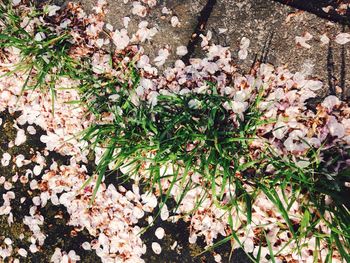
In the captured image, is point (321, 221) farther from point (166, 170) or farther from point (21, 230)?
point (21, 230)

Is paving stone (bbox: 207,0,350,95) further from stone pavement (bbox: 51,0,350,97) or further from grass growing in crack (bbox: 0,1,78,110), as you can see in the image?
grass growing in crack (bbox: 0,1,78,110)

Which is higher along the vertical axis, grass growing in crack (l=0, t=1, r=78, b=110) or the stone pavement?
the stone pavement

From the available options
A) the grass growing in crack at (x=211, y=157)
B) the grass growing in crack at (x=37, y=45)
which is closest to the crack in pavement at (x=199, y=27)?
the grass growing in crack at (x=211, y=157)

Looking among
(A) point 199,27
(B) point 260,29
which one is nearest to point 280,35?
(B) point 260,29

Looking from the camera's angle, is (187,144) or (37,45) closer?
(187,144)

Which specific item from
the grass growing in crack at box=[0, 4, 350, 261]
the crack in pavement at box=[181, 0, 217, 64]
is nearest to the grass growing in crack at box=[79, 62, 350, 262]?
the grass growing in crack at box=[0, 4, 350, 261]

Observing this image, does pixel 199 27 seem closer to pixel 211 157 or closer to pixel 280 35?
pixel 280 35

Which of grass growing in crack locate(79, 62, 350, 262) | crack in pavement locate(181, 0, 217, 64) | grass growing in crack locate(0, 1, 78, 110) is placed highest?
crack in pavement locate(181, 0, 217, 64)

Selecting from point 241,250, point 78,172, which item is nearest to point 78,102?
point 78,172
